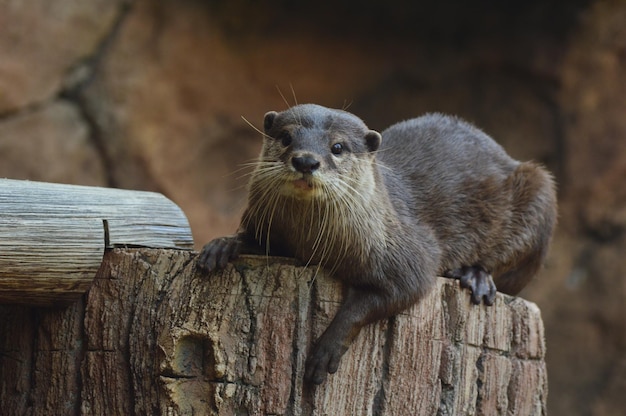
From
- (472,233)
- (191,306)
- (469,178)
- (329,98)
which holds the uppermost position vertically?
(329,98)

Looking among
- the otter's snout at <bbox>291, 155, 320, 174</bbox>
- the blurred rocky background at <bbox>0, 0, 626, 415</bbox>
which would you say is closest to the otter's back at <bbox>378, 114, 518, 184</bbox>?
the otter's snout at <bbox>291, 155, 320, 174</bbox>

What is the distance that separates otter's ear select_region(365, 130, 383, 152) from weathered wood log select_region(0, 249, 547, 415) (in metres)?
0.50

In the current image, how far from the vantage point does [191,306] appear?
8.84 feet

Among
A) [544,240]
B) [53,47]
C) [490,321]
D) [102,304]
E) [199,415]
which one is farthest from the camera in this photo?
[53,47]

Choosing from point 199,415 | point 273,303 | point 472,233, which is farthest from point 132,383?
point 472,233

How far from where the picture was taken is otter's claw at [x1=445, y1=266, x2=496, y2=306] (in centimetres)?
308

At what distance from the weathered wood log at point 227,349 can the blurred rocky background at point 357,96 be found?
267cm

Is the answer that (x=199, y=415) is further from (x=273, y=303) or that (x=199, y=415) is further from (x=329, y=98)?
(x=329, y=98)

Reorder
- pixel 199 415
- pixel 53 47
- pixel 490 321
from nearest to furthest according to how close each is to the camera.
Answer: pixel 199 415
pixel 490 321
pixel 53 47

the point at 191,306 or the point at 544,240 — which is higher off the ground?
the point at 544,240

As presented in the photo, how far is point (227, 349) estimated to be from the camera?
2607 mm

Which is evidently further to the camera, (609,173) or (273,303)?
(609,173)

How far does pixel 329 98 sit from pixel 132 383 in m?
3.54

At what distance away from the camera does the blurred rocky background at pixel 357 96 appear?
17.9ft
